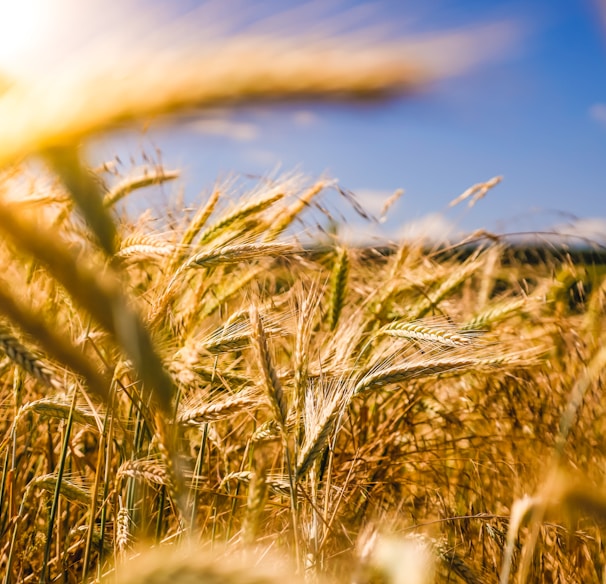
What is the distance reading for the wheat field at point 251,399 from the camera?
73cm

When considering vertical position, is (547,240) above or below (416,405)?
above

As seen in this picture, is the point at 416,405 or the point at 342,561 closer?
the point at 342,561

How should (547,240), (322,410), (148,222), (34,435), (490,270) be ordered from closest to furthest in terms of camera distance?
(322,410) < (148,222) < (34,435) < (547,240) < (490,270)

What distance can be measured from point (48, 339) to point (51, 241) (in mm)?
146

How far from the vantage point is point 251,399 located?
1320mm

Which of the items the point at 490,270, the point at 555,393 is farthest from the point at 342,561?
the point at 490,270

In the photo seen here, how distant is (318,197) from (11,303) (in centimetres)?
174

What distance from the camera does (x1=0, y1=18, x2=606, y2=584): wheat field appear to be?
0.73 metres

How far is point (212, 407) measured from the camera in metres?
1.30

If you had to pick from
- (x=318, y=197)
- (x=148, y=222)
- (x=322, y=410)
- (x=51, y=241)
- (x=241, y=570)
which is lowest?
(x=241, y=570)

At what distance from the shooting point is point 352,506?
1.84 metres

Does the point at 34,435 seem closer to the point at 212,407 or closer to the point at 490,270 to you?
the point at 212,407

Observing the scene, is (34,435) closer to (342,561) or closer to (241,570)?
(342,561)

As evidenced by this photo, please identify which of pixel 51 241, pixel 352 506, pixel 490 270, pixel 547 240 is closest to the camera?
pixel 51 241
